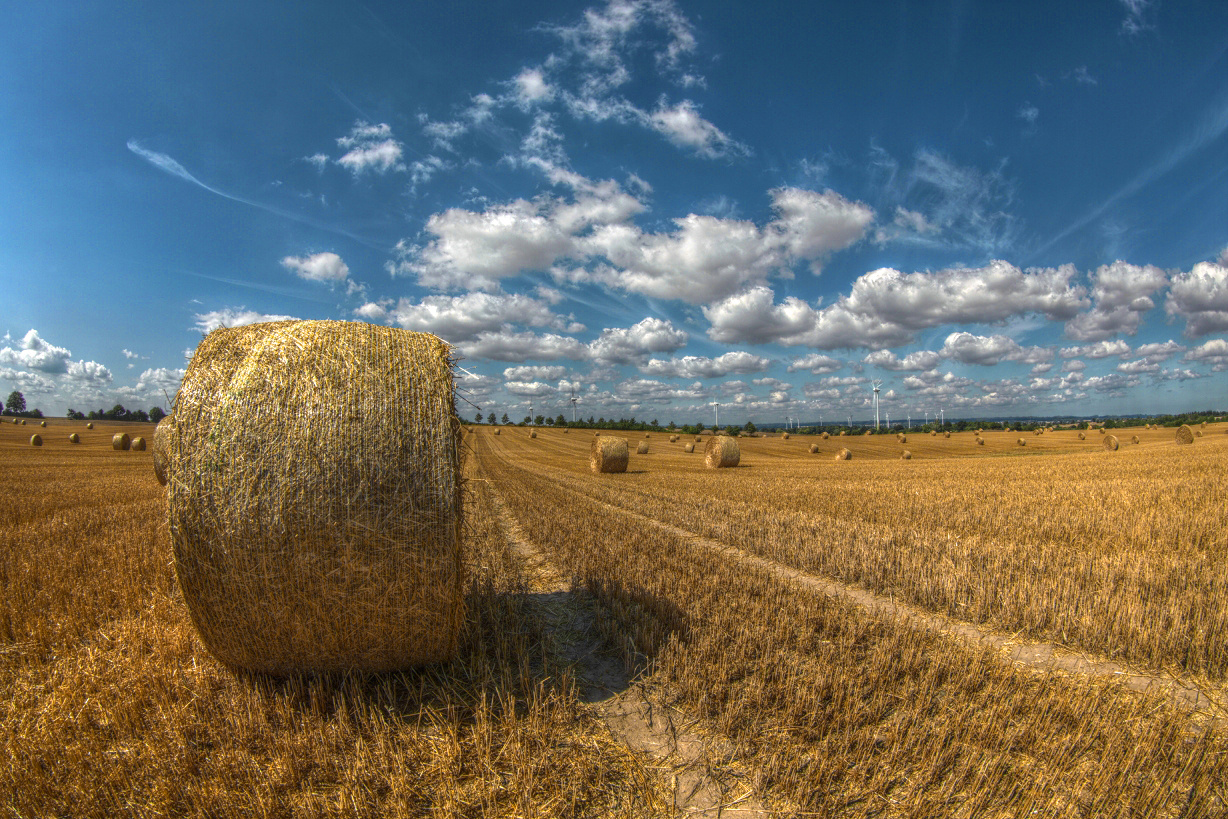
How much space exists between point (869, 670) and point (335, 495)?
4234mm

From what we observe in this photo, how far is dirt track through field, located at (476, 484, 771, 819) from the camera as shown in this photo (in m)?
2.77

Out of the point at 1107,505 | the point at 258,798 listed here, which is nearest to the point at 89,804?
→ the point at 258,798

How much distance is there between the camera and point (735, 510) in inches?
452

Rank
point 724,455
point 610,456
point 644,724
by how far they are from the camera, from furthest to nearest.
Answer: point 724,455, point 610,456, point 644,724

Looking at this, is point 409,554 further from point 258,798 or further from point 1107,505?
point 1107,505

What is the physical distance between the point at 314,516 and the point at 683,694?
2945 millimetres

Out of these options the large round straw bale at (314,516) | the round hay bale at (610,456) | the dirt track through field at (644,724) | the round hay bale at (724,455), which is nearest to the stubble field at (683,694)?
the dirt track through field at (644,724)

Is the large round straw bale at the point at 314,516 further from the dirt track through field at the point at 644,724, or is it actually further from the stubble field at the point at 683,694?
the dirt track through field at the point at 644,724

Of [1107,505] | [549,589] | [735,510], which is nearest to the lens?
[549,589]

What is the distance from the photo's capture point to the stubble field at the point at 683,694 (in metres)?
2.78

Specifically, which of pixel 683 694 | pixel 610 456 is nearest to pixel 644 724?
pixel 683 694

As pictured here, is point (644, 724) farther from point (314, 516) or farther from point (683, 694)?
point (314, 516)

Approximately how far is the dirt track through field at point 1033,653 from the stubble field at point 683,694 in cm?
3

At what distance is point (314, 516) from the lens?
3.70 m
